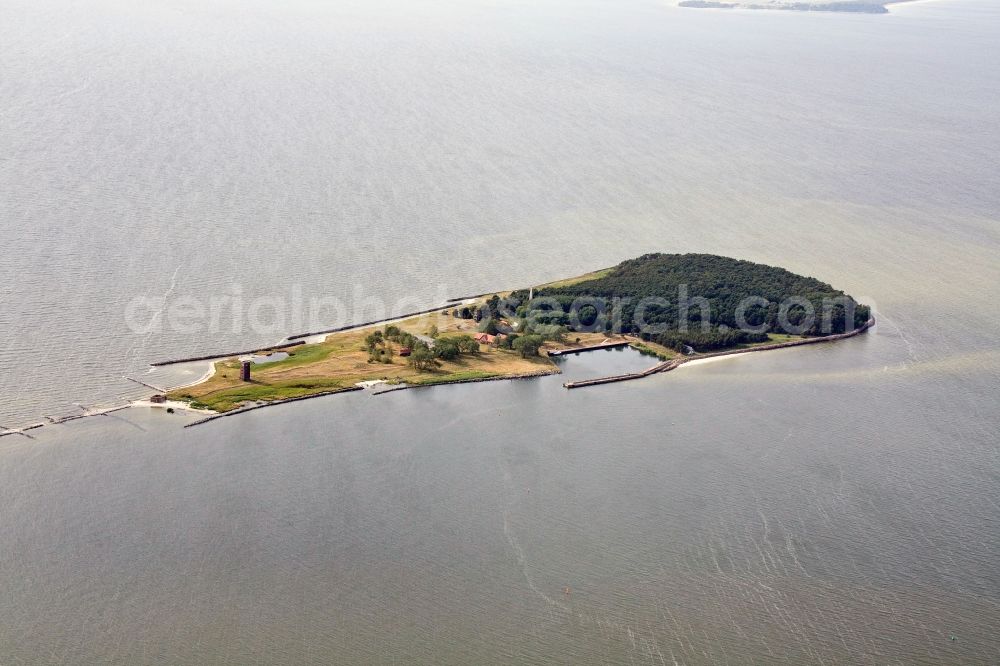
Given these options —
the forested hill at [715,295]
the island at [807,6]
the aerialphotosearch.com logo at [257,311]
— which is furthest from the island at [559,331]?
the island at [807,6]

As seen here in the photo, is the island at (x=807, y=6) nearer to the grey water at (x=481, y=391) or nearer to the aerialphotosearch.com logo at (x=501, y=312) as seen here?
the grey water at (x=481, y=391)

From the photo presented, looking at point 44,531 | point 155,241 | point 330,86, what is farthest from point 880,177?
point 44,531

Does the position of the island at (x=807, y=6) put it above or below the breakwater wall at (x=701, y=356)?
above

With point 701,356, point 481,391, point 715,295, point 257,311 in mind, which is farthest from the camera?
point 715,295

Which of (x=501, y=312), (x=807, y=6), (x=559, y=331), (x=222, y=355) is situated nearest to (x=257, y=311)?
(x=222, y=355)

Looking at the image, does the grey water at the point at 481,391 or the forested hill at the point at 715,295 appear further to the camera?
the forested hill at the point at 715,295

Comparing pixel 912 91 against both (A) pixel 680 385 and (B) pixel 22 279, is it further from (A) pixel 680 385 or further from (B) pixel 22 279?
(B) pixel 22 279

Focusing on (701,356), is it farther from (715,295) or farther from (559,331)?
(559,331)
